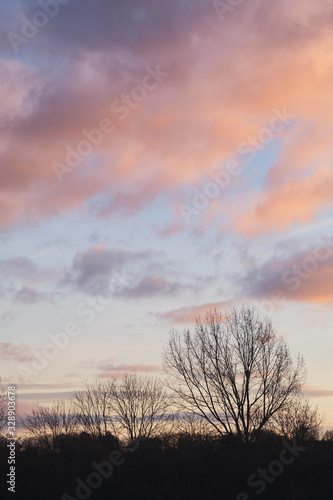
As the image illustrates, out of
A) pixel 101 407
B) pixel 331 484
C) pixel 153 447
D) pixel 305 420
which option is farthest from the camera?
pixel 101 407

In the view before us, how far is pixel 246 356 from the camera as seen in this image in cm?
3519

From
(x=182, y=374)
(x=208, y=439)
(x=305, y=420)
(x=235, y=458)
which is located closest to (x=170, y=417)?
(x=305, y=420)

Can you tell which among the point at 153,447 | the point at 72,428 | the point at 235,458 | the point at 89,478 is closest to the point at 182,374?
the point at 153,447

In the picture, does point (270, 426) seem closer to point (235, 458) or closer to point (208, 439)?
point (208, 439)

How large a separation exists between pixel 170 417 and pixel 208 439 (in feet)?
65.5

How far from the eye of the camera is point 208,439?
31.1 meters

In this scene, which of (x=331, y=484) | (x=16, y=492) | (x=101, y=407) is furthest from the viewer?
(x=101, y=407)

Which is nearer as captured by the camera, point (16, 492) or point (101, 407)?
point (16, 492)

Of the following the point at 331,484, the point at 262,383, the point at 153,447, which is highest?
the point at 262,383

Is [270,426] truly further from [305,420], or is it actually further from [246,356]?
[305,420]

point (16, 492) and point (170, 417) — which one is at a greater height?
point (170, 417)

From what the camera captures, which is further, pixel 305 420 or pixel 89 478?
pixel 305 420

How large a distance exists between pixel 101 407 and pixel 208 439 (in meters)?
26.8

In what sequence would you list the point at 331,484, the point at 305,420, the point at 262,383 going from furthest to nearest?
the point at 305,420 → the point at 262,383 → the point at 331,484
